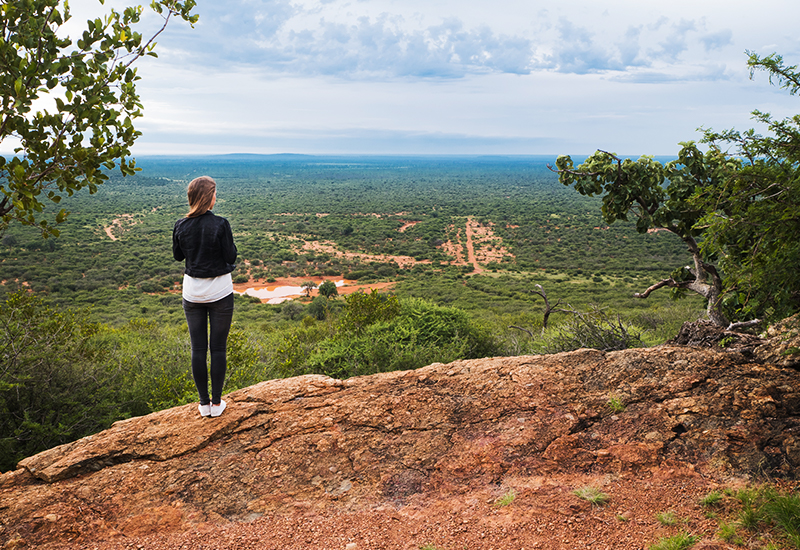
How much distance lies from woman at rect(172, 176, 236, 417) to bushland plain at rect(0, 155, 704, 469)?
9.78ft

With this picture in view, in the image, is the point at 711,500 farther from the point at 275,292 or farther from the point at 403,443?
the point at 275,292

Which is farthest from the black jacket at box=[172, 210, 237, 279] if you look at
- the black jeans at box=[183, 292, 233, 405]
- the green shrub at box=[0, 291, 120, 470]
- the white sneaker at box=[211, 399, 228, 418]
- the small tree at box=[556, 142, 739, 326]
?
the small tree at box=[556, 142, 739, 326]

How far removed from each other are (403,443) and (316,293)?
3530 centimetres

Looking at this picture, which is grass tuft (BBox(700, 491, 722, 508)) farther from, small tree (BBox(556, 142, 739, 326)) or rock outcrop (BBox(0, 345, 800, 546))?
small tree (BBox(556, 142, 739, 326))

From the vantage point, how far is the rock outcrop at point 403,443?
10.9 ft

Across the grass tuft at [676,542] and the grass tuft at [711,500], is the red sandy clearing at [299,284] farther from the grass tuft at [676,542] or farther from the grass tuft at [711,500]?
the grass tuft at [676,542]

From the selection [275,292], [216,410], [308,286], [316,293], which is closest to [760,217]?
[216,410]

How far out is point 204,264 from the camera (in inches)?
148

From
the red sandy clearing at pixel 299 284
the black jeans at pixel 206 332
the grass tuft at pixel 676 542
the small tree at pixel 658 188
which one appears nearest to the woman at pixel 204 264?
the black jeans at pixel 206 332

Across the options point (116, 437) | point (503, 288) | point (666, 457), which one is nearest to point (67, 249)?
point (503, 288)

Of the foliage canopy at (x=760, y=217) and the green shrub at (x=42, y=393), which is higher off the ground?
the foliage canopy at (x=760, y=217)

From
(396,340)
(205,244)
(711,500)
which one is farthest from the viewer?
(396,340)

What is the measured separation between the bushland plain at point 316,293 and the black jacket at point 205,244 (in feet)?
11.0

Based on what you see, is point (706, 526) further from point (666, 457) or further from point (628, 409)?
point (628, 409)
